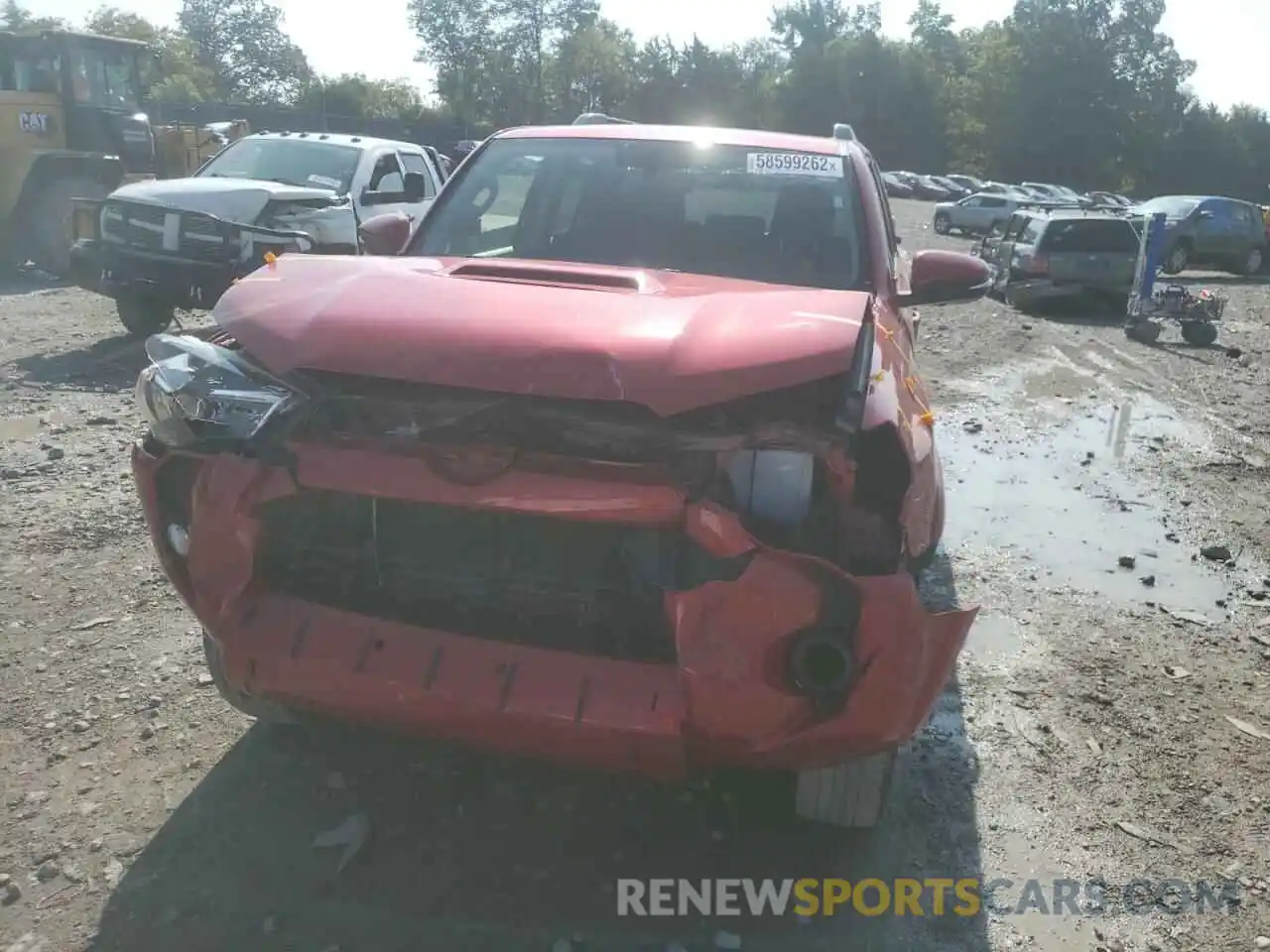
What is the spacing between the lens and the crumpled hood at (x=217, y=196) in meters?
8.75

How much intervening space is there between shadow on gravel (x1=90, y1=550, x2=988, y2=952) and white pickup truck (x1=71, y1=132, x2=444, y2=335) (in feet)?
18.2

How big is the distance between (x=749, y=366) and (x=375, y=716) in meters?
1.17

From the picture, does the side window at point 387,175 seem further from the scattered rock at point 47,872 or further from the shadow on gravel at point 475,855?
the scattered rock at point 47,872

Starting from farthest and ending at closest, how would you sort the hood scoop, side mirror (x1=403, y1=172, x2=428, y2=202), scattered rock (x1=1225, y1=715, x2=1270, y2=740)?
side mirror (x1=403, y1=172, x2=428, y2=202), scattered rock (x1=1225, y1=715, x2=1270, y2=740), the hood scoop

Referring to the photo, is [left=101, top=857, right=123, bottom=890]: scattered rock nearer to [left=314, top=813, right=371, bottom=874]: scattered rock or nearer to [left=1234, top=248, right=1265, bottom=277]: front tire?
[left=314, top=813, right=371, bottom=874]: scattered rock

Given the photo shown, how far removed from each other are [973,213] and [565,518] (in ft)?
112

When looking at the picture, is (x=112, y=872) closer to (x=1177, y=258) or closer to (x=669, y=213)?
(x=669, y=213)

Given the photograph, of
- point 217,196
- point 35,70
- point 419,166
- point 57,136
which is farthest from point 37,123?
point 217,196

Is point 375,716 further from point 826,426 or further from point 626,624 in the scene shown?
point 826,426

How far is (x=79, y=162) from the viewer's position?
12.9m

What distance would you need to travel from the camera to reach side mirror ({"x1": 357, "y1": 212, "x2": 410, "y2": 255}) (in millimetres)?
4129

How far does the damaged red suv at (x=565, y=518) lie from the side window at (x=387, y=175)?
312 inches

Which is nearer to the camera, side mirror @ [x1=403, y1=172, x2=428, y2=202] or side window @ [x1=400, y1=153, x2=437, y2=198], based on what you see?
side mirror @ [x1=403, y1=172, x2=428, y2=202]

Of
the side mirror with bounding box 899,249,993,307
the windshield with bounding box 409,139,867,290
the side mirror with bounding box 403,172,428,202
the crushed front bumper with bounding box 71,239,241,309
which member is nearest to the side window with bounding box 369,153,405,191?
the side mirror with bounding box 403,172,428,202
